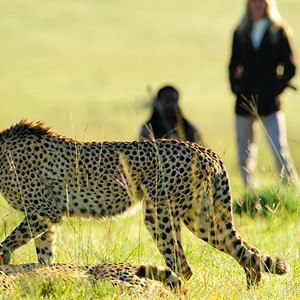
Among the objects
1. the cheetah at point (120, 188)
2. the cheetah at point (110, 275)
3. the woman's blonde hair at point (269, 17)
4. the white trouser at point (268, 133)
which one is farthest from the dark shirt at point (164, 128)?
the cheetah at point (110, 275)

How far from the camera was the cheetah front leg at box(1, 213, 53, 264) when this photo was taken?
19.0ft

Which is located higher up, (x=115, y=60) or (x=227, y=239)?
(x=227, y=239)

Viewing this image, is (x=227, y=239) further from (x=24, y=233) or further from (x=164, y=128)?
(x=164, y=128)

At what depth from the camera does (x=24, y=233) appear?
5879 mm

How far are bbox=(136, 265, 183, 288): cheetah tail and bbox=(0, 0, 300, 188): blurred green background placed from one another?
46.9 feet

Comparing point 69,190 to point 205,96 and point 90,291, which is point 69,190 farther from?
point 205,96

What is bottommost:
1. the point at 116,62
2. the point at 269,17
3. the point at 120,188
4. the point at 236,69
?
the point at 116,62

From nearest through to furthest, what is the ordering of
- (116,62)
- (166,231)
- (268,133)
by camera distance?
1. (166,231)
2. (268,133)
3. (116,62)

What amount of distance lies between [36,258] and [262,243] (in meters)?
1.23

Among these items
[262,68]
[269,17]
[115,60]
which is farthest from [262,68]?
[115,60]

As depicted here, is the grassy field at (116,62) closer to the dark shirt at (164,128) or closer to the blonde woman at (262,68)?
the blonde woman at (262,68)

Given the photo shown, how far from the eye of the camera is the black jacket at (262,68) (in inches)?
345

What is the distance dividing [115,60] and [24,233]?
2771 cm

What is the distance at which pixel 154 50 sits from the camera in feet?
116
